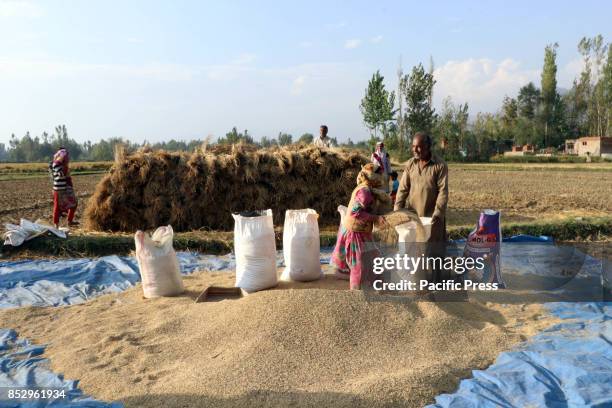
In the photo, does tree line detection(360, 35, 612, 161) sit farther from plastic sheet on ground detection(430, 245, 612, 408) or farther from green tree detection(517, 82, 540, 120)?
plastic sheet on ground detection(430, 245, 612, 408)

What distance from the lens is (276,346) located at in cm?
334

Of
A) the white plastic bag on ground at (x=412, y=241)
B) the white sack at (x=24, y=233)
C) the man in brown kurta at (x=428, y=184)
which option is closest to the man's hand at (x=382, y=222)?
the white plastic bag on ground at (x=412, y=241)

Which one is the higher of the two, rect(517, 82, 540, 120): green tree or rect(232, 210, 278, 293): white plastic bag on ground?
rect(517, 82, 540, 120): green tree

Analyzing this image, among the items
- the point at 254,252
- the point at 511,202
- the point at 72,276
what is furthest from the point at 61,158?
the point at 511,202

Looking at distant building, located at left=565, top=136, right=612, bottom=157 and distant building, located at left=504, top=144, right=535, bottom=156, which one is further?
distant building, located at left=504, top=144, right=535, bottom=156

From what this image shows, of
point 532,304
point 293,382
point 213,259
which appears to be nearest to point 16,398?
point 293,382

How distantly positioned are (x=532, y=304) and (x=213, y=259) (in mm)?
3967

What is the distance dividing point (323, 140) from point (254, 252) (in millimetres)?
5139

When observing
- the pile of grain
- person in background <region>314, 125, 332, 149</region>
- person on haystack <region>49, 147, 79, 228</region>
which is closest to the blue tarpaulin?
the pile of grain

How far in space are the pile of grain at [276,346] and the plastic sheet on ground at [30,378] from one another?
8 cm

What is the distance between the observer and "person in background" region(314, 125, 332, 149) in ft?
29.8

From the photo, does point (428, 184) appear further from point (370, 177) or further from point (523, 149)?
point (523, 149)

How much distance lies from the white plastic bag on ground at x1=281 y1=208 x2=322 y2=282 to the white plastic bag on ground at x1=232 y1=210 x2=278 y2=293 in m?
0.25

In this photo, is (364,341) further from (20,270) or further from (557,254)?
(20,270)
